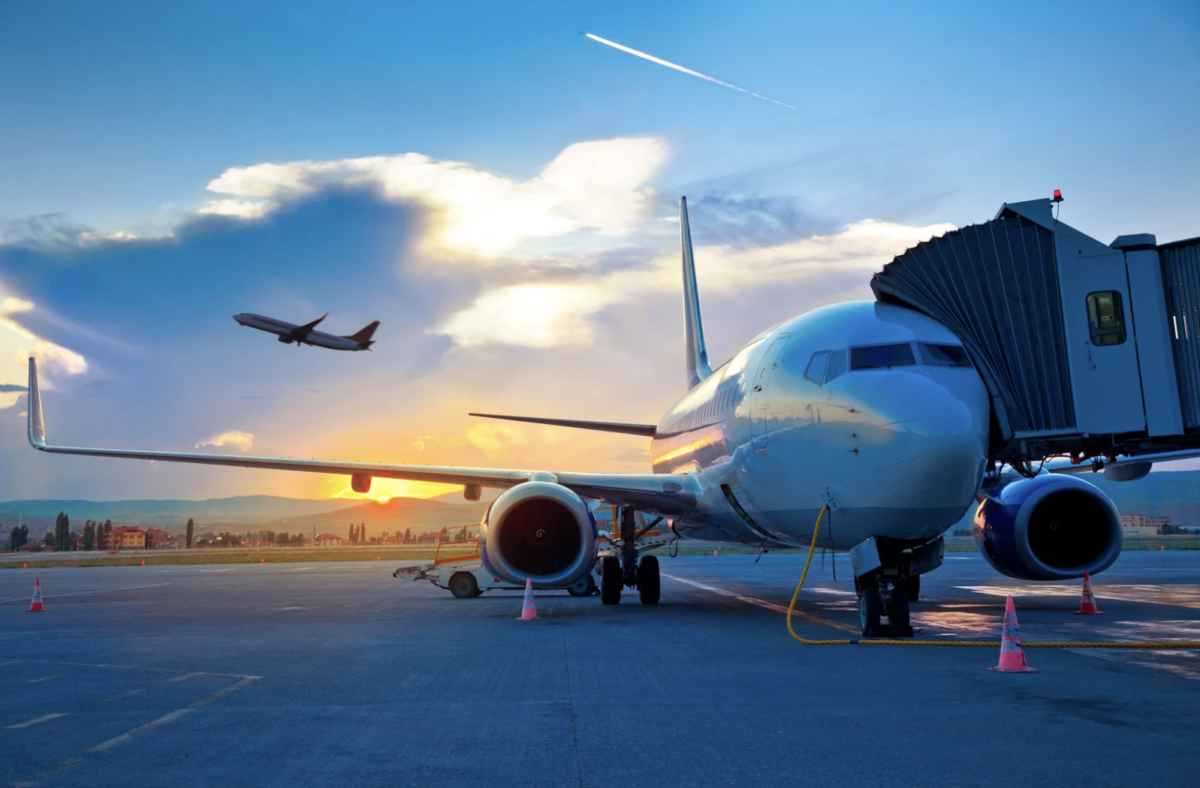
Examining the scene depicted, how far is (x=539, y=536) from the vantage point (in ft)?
48.7

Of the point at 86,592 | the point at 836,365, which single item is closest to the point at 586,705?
the point at 836,365

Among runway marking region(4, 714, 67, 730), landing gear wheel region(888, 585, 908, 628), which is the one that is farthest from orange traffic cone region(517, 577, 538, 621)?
runway marking region(4, 714, 67, 730)

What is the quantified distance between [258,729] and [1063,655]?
24.2ft

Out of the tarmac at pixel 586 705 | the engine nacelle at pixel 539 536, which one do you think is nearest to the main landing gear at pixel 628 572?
the engine nacelle at pixel 539 536

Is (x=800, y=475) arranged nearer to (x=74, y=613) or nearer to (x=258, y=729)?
(x=258, y=729)

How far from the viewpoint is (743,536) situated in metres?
15.4

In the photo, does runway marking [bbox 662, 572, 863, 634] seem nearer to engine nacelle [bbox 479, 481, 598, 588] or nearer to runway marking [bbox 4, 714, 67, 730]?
Answer: engine nacelle [bbox 479, 481, 598, 588]

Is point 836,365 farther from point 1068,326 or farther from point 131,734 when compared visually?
point 131,734

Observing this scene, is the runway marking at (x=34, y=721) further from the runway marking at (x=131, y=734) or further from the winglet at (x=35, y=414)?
the winglet at (x=35, y=414)

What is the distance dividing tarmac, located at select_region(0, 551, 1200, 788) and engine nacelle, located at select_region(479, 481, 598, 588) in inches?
32.1

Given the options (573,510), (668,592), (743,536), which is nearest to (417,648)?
(573,510)

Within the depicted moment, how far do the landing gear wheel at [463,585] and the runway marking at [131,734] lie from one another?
11918mm

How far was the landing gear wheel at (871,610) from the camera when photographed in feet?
35.6

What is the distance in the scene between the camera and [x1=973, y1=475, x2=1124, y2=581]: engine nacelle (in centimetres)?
1401
